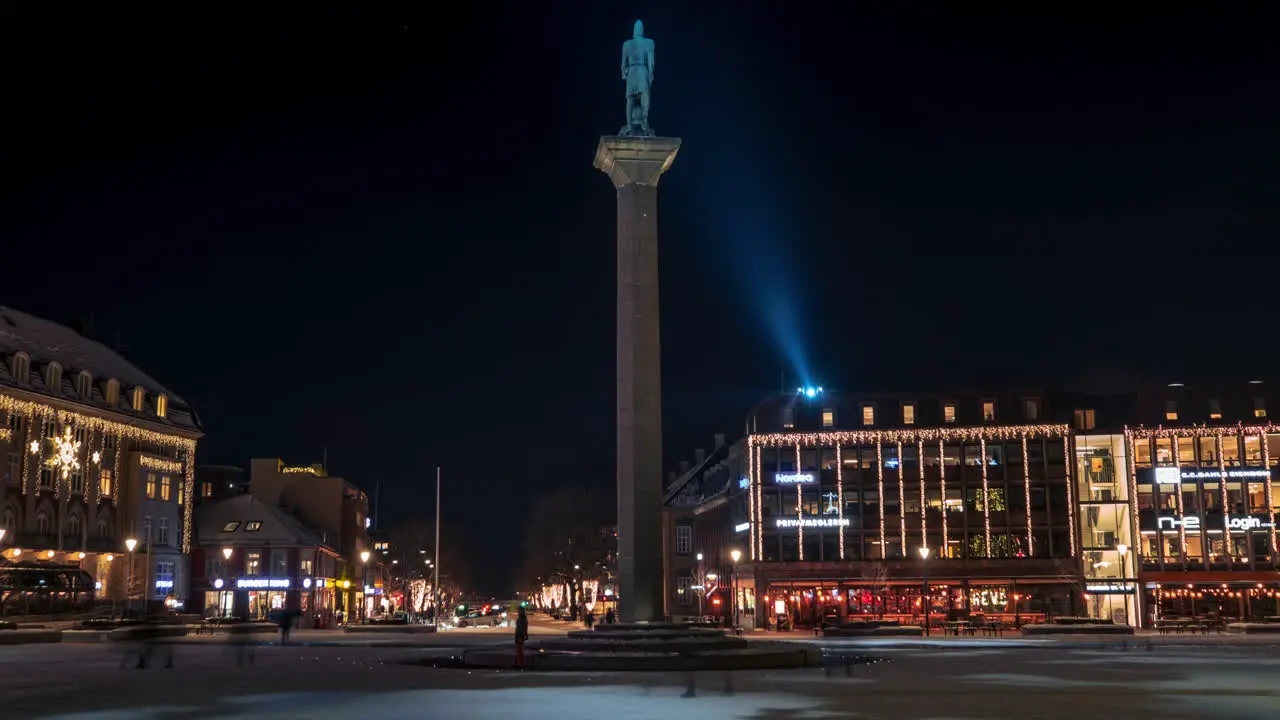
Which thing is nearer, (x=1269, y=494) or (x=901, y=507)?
(x=1269, y=494)

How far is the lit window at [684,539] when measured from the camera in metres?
130

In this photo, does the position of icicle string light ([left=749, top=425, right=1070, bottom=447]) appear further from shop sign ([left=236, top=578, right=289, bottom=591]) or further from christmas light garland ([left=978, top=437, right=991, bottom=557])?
shop sign ([left=236, top=578, right=289, bottom=591])

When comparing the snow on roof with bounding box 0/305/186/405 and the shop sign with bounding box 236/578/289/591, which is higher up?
the snow on roof with bounding box 0/305/186/405

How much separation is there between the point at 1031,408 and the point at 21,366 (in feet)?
223

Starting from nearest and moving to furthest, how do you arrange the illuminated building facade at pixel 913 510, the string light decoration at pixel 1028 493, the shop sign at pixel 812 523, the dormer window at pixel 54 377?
the dormer window at pixel 54 377, the illuminated building facade at pixel 913 510, the string light decoration at pixel 1028 493, the shop sign at pixel 812 523

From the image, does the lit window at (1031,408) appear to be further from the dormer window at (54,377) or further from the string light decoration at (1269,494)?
the dormer window at (54,377)

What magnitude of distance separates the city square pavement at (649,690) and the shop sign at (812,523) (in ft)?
166

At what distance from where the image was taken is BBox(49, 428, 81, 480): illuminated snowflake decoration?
76.3 metres

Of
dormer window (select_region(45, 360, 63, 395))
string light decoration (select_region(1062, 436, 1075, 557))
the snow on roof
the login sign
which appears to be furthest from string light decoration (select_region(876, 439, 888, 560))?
dormer window (select_region(45, 360, 63, 395))

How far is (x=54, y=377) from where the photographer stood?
253ft

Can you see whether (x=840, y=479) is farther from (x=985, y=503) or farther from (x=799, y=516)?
(x=985, y=503)

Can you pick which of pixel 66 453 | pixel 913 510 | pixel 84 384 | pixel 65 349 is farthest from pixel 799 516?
pixel 65 349

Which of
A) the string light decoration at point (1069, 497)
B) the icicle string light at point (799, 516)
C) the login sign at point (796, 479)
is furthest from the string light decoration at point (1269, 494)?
the icicle string light at point (799, 516)

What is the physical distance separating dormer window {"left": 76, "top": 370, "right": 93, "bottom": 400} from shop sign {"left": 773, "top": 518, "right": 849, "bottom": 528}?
159ft
